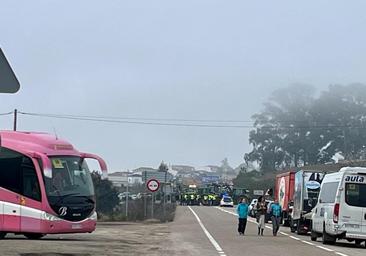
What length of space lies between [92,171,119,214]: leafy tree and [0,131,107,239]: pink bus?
2723cm

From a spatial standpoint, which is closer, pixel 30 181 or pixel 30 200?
pixel 30 200

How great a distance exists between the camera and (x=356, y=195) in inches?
1040

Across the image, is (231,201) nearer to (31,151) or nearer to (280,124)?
(280,124)

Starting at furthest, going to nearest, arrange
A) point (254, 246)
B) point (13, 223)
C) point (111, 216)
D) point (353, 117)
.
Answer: point (353, 117) < point (111, 216) < point (254, 246) < point (13, 223)

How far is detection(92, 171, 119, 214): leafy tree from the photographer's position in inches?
2067

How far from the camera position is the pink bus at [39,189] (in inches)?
911

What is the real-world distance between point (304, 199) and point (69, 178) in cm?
1688

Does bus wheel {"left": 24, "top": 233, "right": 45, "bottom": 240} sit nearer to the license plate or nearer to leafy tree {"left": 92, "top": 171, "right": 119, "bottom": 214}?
the license plate

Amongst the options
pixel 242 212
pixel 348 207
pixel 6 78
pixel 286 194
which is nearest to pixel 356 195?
pixel 348 207

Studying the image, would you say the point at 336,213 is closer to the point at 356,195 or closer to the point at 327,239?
the point at 356,195

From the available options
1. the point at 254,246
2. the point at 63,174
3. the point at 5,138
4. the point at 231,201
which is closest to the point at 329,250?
the point at 254,246

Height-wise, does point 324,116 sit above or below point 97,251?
above

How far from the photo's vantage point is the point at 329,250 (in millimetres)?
23828

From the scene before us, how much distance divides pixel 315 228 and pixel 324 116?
8130 cm
